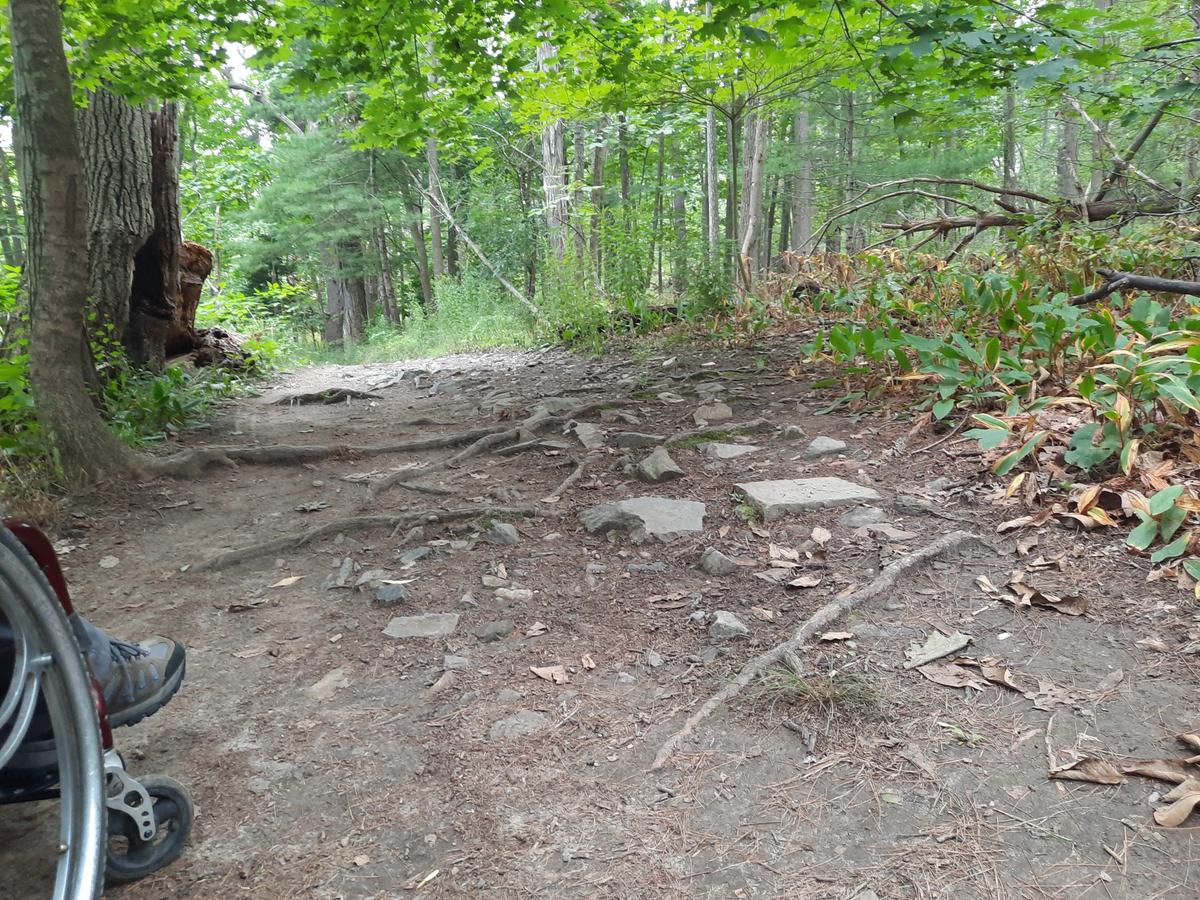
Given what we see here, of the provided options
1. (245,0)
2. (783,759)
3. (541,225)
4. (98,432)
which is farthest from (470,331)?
(783,759)

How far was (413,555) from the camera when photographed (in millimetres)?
3645

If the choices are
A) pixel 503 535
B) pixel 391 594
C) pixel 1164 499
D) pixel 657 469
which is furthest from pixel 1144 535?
pixel 391 594

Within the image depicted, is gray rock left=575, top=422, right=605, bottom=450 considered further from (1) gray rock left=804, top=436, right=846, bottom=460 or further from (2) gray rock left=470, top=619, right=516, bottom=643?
(2) gray rock left=470, top=619, right=516, bottom=643

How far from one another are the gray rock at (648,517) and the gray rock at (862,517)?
0.66m

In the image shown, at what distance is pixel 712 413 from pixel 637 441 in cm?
72

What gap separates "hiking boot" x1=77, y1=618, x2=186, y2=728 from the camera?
175cm

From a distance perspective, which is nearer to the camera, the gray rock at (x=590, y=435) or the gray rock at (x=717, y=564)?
the gray rock at (x=717, y=564)

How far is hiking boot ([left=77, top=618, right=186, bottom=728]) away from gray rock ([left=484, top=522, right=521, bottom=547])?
186cm

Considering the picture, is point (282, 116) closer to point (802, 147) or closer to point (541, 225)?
point (541, 225)

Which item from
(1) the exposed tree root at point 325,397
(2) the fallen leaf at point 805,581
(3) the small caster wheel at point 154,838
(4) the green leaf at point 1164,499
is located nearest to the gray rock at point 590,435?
(2) the fallen leaf at point 805,581

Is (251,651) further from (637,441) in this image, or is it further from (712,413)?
(712,413)

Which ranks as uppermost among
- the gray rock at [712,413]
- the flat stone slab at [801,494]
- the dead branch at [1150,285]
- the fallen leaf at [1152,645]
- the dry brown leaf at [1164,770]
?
the dead branch at [1150,285]

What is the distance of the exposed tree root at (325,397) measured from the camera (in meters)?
7.85

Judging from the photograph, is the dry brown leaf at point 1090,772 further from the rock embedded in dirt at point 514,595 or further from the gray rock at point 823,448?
the gray rock at point 823,448
